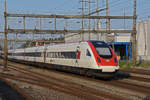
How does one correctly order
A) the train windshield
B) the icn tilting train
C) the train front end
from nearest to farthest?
the train front end, the icn tilting train, the train windshield

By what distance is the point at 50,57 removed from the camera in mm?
28219

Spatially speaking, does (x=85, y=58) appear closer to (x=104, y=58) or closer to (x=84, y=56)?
(x=84, y=56)

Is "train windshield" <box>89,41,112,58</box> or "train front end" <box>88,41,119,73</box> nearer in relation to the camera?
Answer: "train front end" <box>88,41,119,73</box>

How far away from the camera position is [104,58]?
56.6 ft

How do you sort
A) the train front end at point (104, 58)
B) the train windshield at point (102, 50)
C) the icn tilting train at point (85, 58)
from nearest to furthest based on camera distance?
1. the train front end at point (104, 58)
2. the icn tilting train at point (85, 58)
3. the train windshield at point (102, 50)

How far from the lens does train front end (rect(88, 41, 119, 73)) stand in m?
16.9

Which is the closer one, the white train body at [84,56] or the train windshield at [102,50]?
the white train body at [84,56]

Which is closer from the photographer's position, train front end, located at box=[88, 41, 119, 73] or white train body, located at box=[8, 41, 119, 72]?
train front end, located at box=[88, 41, 119, 73]

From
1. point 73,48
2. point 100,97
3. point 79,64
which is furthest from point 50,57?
point 100,97

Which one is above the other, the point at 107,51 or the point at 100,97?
the point at 107,51

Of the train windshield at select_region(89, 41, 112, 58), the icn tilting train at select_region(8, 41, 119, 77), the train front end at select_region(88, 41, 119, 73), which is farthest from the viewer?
the train windshield at select_region(89, 41, 112, 58)

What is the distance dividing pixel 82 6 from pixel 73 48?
2670 cm

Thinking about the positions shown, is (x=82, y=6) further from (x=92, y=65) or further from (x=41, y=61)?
(x=92, y=65)

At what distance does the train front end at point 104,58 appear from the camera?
16906mm
